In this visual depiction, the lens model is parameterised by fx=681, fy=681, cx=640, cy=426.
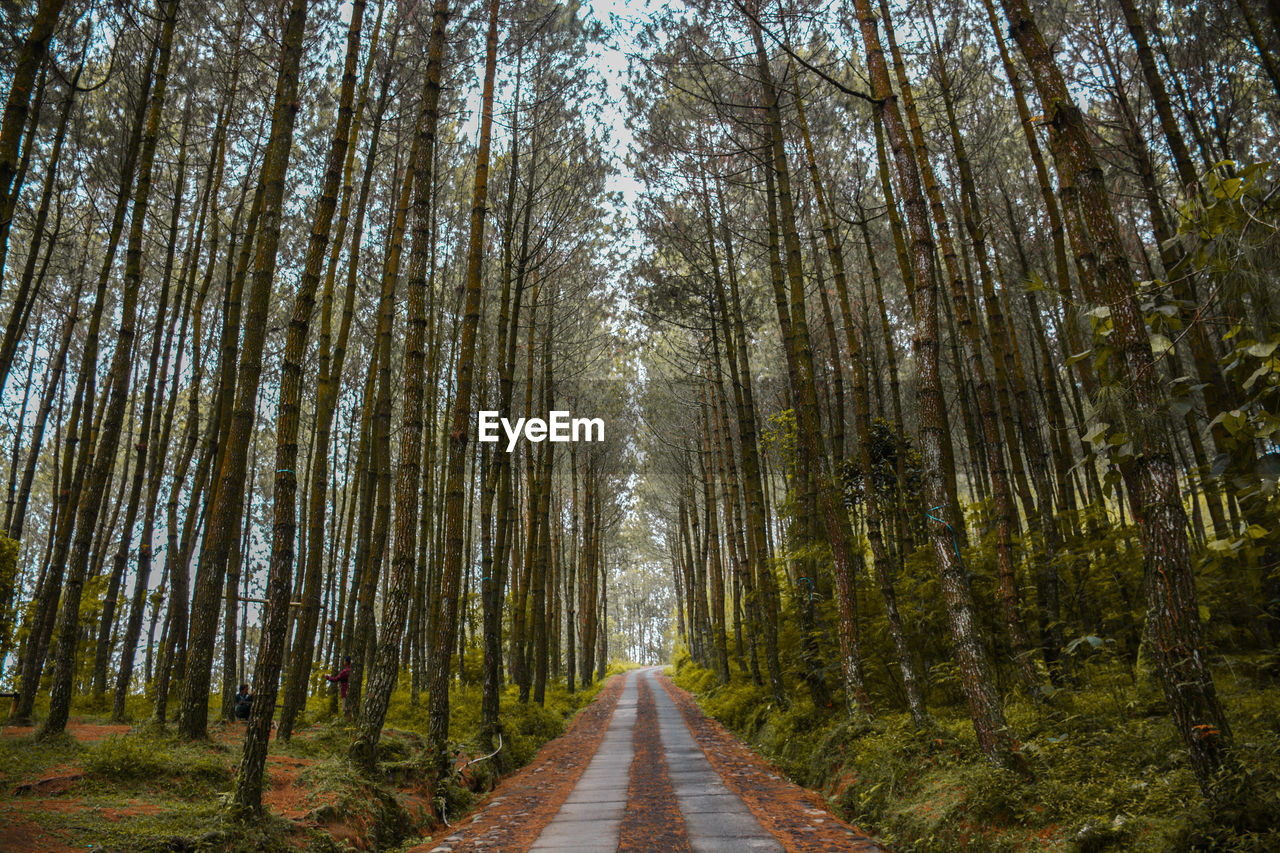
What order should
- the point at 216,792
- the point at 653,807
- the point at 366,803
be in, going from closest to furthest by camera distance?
the point at 216,792
the point at 366,803
the point at 653,807

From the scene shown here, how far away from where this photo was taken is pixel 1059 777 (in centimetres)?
456

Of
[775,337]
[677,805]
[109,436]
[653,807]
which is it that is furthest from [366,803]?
[775,337]

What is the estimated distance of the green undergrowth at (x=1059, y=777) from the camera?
3459 millimetres

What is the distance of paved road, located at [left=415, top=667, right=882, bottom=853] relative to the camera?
5168 mm

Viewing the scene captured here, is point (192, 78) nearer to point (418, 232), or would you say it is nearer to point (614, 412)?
point (418, 232)

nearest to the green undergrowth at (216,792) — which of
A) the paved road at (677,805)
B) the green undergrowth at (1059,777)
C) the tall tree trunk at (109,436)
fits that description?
the tall tree trunk at (109,436)

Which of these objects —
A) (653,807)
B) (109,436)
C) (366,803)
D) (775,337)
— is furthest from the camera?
(775,337)

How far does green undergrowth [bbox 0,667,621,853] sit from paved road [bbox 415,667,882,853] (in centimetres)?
48

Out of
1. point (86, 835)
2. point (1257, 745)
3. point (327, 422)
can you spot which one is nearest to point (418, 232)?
point (327, 422)
